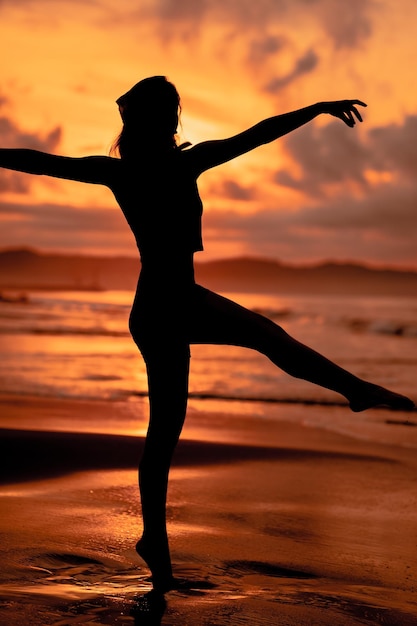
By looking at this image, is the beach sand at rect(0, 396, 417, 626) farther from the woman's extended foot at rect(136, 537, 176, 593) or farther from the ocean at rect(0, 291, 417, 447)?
the ocean at rect(0, 291, 417, 447)

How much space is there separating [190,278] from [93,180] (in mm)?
578

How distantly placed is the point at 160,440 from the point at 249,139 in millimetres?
1350

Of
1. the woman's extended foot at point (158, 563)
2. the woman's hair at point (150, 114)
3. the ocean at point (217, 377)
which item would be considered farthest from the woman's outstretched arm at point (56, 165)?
the ocean at point (217, 377)

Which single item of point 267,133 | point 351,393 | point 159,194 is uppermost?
point 267,133

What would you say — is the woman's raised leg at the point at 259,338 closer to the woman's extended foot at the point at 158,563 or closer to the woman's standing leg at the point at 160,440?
the woman's standing leg at the point at 160,440

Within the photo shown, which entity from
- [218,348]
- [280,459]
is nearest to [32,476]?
[280,459]

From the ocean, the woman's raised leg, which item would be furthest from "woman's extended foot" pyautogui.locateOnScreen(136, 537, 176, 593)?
the ocean

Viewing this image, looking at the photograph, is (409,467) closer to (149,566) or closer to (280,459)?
(280,459)

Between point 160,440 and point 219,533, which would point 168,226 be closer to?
point 160,440

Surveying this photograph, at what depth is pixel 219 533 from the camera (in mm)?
4918

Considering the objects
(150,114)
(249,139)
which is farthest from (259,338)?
(150,114)

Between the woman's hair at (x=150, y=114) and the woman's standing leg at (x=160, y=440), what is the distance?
2.88 ft

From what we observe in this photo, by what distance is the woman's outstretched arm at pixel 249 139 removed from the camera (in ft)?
11.3

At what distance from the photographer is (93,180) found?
356 cm
